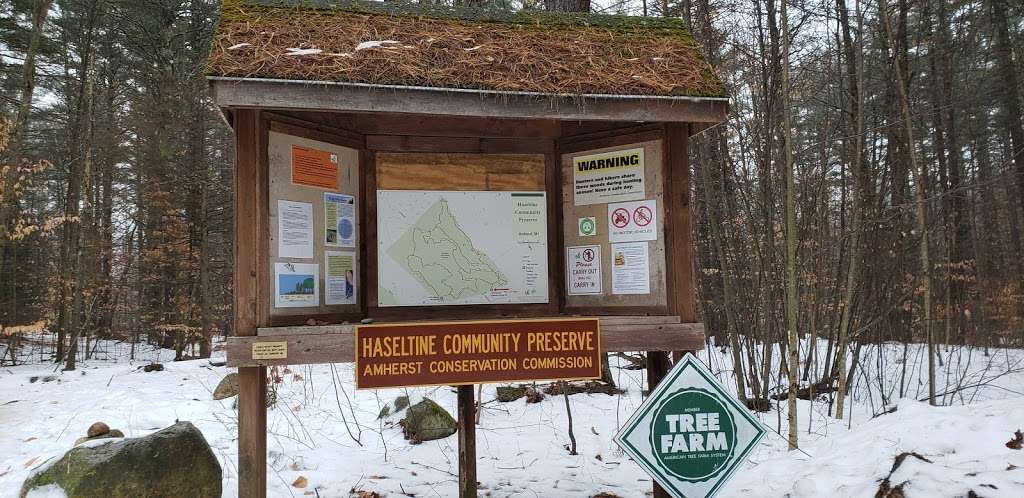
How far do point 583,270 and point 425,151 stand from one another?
4.96 ft

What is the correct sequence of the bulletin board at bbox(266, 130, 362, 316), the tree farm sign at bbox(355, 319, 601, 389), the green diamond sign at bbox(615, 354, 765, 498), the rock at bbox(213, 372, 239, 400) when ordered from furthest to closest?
the rock at bbox(213, 372, 239, 400) < the bulletin board at bbox(266, 130, 362, 316) < the tree farm sign at bbox(355, 319, 601, 389) < the green diamond sign at bbox(615, 354, 765, 498)

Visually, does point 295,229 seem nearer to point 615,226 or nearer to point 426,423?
point 615,226

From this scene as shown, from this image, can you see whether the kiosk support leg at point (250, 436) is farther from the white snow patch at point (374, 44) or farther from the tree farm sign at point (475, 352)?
the white snow patch at point (374, 44)

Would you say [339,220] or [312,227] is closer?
[312,227]

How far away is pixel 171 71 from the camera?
15375mm

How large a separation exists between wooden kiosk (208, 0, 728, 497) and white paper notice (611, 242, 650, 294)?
1cm

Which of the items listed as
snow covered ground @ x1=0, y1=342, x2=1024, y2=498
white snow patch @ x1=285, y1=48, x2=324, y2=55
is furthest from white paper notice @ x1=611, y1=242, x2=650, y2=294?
white snow patch @ x1=285, y1=48, x2=324, y2=55

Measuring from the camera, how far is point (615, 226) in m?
4.81

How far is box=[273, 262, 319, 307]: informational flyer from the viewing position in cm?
423

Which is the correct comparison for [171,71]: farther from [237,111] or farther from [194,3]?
[237,111]

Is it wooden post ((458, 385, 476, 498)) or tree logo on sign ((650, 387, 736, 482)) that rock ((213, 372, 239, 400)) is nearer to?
wooden post ((458, 385, 476, 498))

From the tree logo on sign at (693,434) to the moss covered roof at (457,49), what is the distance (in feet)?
6.38

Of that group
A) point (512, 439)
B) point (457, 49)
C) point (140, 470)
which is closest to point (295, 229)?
point (457, 49)

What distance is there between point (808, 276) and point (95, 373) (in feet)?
41.2
